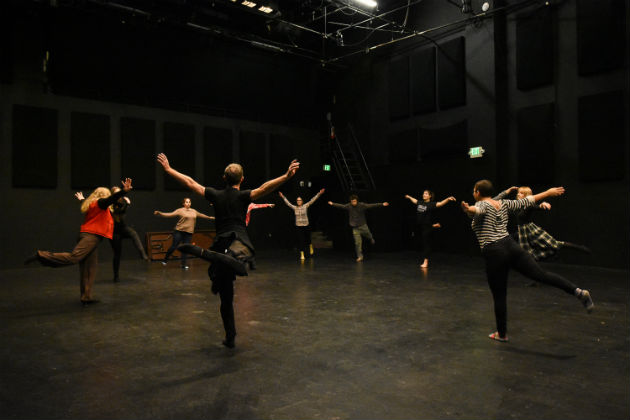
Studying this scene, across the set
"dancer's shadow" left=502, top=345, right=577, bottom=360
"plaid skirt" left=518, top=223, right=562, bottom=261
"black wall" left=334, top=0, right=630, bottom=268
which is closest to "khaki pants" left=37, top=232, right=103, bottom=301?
"dancer's shadow" left=502, top=345, right=577, bottom=360

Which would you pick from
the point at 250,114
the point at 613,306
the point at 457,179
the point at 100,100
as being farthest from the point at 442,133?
the point at 100,100

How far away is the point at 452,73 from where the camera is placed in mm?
10703

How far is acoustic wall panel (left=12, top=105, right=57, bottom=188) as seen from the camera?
8945mm

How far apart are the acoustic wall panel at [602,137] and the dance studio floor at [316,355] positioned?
8.96ft

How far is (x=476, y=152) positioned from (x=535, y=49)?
252 cm

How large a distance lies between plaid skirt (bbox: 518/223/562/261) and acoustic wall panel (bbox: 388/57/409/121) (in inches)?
267

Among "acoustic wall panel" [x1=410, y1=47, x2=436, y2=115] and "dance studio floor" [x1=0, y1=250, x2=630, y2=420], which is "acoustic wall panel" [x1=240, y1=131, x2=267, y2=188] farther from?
"dance studio floor" [x1=0, y1=250, x2=630, y2=420]

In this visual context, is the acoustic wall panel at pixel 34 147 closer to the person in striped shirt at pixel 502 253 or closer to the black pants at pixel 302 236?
the black pants at pixel 302 236

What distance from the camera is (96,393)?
8.29 ft

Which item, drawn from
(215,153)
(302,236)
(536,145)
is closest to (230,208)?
(302,236)

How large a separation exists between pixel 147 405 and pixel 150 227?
887 cm

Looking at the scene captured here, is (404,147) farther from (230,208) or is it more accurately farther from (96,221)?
(230,208)

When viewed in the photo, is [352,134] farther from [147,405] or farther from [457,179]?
[147,405]

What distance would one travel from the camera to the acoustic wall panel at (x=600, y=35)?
7641 mm
